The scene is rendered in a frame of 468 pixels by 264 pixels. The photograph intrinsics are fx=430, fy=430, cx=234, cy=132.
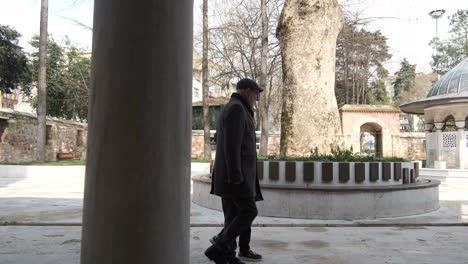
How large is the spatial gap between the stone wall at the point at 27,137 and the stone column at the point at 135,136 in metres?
25.2

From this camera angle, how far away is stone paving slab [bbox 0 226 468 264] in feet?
13.5

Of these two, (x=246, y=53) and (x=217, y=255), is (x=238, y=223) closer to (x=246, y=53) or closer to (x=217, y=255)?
(x=217, y=255)

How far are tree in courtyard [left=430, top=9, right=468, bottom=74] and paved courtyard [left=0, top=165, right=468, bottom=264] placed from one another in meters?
40.8

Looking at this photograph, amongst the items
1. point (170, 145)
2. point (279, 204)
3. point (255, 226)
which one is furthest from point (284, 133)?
point (170, 145)

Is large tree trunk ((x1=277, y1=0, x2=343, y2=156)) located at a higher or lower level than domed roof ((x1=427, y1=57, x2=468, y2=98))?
lower

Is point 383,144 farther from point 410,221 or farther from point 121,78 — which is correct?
point 121,78

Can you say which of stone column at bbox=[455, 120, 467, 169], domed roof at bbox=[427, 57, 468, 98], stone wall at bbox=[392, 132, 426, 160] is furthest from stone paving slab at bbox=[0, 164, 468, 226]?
stone wall at bbox=[392, 132, 426, 160]

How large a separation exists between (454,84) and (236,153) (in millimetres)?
20732

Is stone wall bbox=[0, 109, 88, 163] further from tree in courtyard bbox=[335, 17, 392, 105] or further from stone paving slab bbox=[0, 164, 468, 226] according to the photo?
tree in courtyard bbox=[335, 17, 392, 105]

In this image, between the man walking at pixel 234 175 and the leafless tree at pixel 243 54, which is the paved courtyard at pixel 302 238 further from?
the leafless tree at pixel 243 54

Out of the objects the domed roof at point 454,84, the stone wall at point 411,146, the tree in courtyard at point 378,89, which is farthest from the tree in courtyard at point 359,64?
the domed roof at point 454,84

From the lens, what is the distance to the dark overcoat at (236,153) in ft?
11.8

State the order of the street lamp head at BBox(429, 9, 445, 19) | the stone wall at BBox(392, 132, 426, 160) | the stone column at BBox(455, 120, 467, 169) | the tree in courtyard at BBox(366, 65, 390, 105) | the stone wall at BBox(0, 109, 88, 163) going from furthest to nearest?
the tree in courtyard at BBox(366, 65, 390, 105) → the stone wall at BBox(392, 132, 426, 160) → the street lamp head at BBox(429, 9, 445, 19) → the stone wall at BBox(0, 109, 88, 163) → the stone column at BBox(455, 120, 467, 169)

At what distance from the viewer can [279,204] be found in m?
6.75
